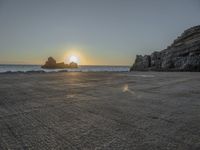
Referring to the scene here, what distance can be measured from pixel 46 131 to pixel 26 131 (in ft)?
0.61

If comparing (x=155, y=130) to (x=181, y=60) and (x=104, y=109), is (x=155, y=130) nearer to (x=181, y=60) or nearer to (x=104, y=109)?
(x=104, y=109)

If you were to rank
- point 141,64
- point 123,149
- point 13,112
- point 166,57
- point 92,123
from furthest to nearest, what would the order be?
point 141,64, point 166,57, point 13,112, point 92,123, point 123,149

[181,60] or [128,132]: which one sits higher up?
[181,60]

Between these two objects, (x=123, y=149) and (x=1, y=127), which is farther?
(x=1, y=127)

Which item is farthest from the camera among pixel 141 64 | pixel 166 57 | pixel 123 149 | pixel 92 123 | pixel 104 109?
pixel 141 64

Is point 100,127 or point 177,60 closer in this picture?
point 100,127

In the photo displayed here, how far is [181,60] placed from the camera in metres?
20.6

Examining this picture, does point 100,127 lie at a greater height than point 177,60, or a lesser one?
lesser

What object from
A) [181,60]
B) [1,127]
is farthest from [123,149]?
[181,60]

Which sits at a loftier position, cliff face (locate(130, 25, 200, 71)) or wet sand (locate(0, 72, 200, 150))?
cliff face (locate(130, 25, 200, 71))

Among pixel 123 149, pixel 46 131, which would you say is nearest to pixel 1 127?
pixel 46 131

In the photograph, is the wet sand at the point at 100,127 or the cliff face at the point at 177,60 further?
the cliff face at the point at 177,60

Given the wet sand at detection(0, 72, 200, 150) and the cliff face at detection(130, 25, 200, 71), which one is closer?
the wet sand at detection(0, 72, 200, 150)

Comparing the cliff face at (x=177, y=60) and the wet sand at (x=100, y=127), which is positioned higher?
the cliff face at (x=177, y=60)
